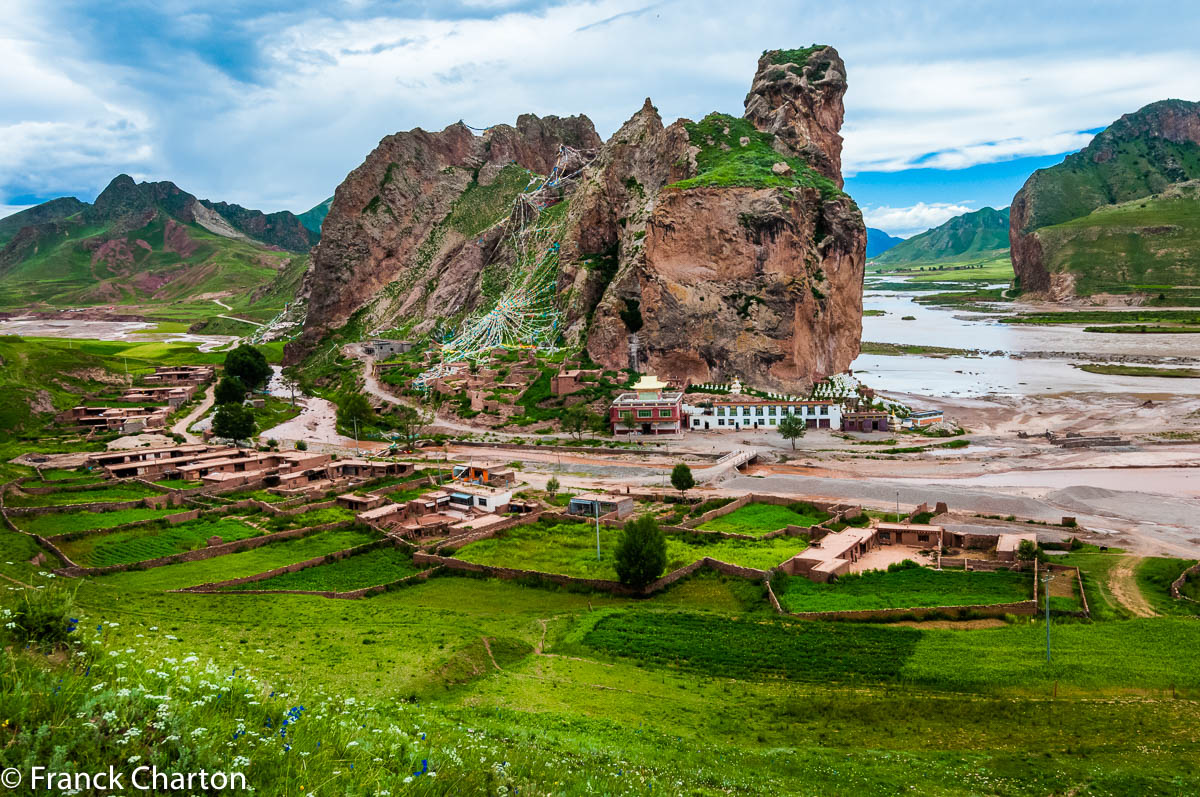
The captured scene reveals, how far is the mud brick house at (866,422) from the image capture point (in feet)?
209

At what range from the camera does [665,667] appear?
21250 mm

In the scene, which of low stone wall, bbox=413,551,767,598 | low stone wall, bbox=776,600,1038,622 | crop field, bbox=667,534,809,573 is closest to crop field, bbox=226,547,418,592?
low stone wall, bbox=413,551,767,598

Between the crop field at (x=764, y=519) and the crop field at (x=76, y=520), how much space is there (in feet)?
83.0

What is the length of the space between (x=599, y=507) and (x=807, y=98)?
270 feet

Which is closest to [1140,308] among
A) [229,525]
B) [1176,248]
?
[1176,248]

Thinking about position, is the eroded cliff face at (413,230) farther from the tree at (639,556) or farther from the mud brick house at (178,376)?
the tree at (639,556)

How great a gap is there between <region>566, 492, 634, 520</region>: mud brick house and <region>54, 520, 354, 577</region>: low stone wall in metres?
10.7

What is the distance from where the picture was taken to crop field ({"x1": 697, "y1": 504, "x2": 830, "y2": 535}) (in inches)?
1412

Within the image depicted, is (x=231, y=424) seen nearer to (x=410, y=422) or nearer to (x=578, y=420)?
(x=410, y=422)

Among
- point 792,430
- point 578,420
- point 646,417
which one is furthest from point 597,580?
point 646,417

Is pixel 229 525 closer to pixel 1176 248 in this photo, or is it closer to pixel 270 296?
pixel 270 296

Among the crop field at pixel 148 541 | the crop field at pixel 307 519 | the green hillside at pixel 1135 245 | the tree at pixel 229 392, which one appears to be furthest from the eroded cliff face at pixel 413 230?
the green hillside at pixel 1135 245

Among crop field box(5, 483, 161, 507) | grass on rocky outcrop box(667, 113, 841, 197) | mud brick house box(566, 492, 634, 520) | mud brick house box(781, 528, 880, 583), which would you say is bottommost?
mud brick house box(781, 528, 880, 583)

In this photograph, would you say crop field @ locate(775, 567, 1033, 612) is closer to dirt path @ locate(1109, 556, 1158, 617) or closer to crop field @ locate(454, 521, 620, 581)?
dirt path @ locate(1109, 556, 1158, 617)
